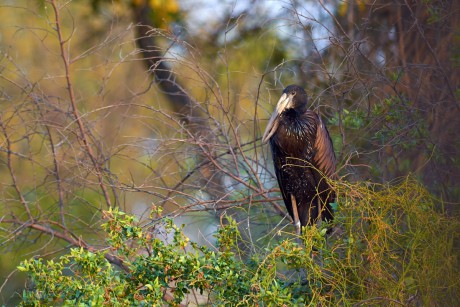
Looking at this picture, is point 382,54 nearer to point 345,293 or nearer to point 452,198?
point 452,198

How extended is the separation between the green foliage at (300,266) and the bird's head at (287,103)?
1093mm

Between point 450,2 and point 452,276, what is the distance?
1853 millimetres

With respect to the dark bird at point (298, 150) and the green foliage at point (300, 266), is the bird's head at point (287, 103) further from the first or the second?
the green foliage at point (300, 266)

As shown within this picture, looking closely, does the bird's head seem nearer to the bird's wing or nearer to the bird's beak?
the bird's beak

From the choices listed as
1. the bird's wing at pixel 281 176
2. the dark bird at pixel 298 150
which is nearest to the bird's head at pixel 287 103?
the dark bird at pixel 298 150

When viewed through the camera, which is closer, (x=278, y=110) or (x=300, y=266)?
(x=300, y=266)

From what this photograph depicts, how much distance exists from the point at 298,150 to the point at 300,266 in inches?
59.7

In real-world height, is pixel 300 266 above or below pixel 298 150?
below

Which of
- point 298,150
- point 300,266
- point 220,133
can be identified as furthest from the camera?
point 298,150

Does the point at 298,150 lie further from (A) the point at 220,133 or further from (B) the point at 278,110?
(A) the point at 220,133

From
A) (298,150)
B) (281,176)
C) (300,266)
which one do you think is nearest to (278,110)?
(298,150)

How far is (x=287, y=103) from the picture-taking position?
4.95 m

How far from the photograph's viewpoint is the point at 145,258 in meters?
3.61

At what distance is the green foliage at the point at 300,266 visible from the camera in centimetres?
350
